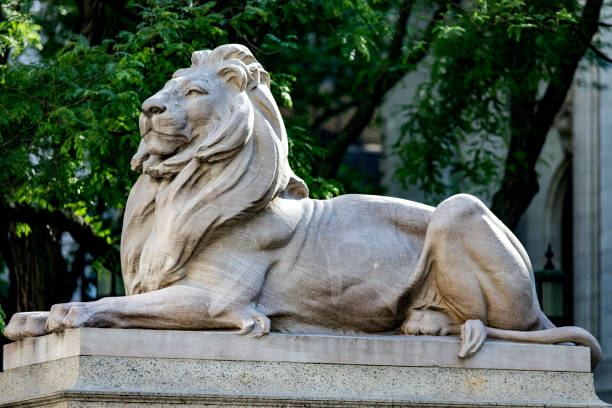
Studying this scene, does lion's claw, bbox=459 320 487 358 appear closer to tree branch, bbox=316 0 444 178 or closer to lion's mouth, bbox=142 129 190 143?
lion's mouth, bbox=142 129 190 143

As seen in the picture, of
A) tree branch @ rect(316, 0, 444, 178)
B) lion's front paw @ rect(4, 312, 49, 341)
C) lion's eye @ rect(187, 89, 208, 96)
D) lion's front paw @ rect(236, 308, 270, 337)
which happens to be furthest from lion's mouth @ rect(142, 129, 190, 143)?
tree branch @ rect(316, 0, 444, 178)

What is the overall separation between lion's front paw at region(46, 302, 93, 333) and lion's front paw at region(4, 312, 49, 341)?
277 mm

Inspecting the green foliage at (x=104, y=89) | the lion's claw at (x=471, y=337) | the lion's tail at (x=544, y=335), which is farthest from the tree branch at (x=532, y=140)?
the lion's claw at (x=471, y=337)

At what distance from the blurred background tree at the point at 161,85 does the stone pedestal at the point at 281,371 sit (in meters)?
5.34

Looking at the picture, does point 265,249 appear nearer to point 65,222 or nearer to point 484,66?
point 65,222

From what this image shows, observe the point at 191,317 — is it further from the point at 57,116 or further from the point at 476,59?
the point at 476,59

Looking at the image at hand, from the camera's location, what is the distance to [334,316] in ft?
26.7

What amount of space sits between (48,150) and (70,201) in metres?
1.35

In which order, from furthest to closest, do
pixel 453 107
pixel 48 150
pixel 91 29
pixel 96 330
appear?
1. pixel 453 107
2. pixel 91 29
3. pixel 48 150
4. pixel 96 330

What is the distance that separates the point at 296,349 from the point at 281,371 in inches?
6.3

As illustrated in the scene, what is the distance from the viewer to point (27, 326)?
7887mm

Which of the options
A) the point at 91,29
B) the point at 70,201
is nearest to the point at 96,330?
the point at 70,201

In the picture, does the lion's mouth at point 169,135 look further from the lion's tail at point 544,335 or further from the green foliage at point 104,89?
the green foliage at point 104,89

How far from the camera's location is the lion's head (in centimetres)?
786
